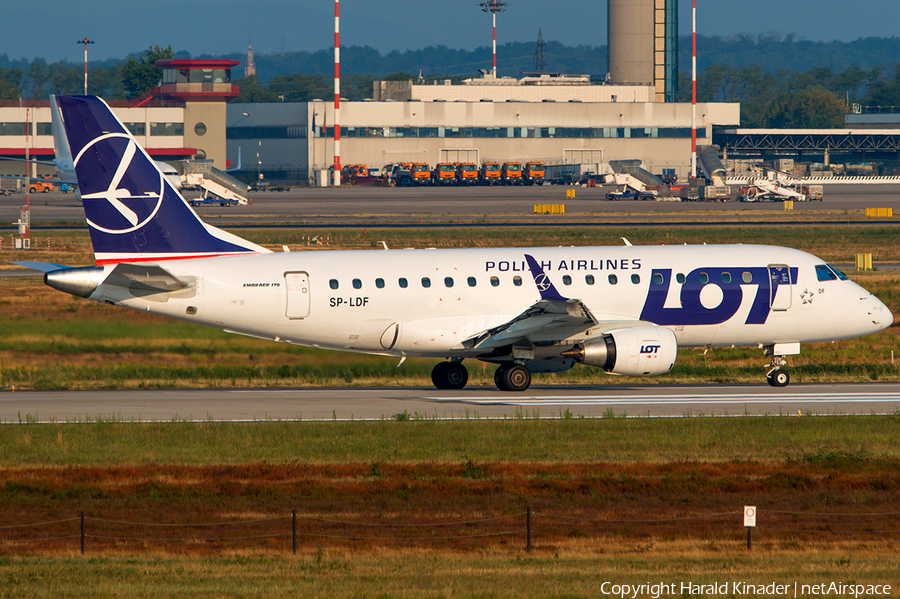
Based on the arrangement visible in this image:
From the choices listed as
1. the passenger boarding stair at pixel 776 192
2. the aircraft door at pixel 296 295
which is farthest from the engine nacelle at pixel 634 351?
the passenger boarding stair at pixel 776 192

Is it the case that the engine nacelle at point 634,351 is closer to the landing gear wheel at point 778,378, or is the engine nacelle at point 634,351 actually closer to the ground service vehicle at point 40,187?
the landing gear wheel at point 778,378

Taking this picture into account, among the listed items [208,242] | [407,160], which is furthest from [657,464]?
[407,160]

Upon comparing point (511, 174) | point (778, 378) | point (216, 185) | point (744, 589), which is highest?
point (511, 174)

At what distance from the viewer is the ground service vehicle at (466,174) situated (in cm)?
16462

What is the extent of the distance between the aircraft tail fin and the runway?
4625mm

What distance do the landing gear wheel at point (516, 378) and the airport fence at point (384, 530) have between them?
1344 centimetres

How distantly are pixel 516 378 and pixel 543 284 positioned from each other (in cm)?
308

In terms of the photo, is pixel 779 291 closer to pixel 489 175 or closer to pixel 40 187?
pixel 489 175

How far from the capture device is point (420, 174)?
540 feet

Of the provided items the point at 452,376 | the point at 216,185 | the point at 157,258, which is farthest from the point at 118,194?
the point at 216,185

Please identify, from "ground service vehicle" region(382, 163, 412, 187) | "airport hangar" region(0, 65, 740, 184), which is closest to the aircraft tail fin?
"ground service vehicle" region(382, 163, 412, 187)

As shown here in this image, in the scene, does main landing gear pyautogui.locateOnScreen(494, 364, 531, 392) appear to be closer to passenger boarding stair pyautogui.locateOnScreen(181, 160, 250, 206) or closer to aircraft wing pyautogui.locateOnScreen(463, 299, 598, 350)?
aircraft wing pyautogui.locateOnScreen(463, 299, 598, 350)

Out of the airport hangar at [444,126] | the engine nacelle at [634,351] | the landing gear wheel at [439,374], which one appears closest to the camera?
the engine nacelle at [634,351]

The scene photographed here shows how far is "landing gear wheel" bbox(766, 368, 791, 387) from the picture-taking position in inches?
1437
